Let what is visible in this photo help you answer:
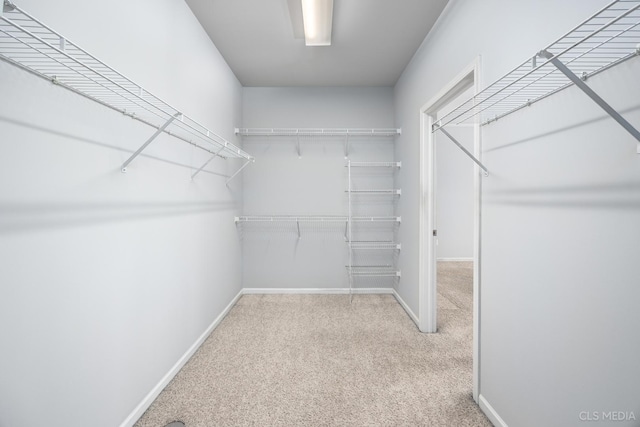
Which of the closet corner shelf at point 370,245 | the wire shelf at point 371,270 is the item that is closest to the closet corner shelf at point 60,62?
the closet corner shelf at point 370,245

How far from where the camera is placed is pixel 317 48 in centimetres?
248

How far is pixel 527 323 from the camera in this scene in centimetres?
121

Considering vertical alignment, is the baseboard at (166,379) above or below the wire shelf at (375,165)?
below

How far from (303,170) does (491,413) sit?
9.08 ft

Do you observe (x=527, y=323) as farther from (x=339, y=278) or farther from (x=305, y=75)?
(x=305, y=75)

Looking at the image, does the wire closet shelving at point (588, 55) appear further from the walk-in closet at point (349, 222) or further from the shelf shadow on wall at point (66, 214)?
the shelf shadow on wall at point (66, 214)

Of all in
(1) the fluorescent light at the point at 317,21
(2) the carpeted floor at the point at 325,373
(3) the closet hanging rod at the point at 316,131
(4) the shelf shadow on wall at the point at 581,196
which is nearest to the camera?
(4) the shelf shadow on wall at the point at 581,196

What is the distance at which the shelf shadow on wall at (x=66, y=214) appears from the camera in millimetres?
860

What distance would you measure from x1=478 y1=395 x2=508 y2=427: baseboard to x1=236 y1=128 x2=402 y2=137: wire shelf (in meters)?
2.63

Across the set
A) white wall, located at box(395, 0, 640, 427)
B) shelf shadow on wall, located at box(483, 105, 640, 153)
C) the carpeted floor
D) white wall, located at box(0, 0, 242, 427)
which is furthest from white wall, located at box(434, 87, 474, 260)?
white wall, located at box(0, 0, 242, 427)

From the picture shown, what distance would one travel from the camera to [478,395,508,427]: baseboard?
1387mm

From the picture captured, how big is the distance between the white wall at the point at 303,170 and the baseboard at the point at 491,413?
2.02 metres

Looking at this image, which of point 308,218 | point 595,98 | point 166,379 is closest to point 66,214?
point 166,379

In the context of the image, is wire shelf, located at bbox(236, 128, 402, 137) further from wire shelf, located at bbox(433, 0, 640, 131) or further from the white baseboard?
wire shelf, located at bbox(433, 0, 640, 131)
